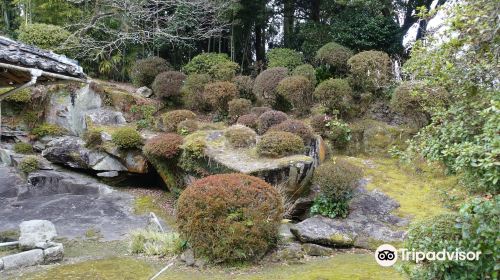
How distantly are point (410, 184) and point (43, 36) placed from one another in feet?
45.8

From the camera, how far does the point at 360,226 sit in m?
8.43

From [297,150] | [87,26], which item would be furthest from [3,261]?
[87,26]

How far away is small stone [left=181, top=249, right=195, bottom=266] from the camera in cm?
676

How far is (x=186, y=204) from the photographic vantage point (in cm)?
696

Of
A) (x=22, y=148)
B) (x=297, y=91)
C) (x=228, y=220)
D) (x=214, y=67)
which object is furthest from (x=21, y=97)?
(x=228, y=220)

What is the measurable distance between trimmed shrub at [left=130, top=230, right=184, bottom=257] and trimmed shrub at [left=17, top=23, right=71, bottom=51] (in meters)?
10.6

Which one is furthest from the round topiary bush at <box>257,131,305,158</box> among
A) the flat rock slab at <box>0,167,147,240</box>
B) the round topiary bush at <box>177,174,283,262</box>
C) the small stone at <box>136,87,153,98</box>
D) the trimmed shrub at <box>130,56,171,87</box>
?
the trimmed shrub at <box>130,56,171,87</box>

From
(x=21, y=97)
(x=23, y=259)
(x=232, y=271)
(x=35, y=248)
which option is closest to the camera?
(x=232, y=271)

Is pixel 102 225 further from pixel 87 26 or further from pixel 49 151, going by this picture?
pixel 87 26

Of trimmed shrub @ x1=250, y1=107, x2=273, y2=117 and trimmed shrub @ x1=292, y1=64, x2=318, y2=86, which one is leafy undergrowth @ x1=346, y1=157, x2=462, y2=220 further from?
trimmed shrub @ x1=292, y1=64, x2=318, y2=86

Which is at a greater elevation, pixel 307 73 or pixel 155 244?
pixel 307 73

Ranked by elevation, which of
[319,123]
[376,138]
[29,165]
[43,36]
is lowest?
[29,165]

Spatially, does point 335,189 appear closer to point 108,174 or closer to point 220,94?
point 220,94

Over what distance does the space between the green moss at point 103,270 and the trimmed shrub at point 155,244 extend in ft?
1.25
